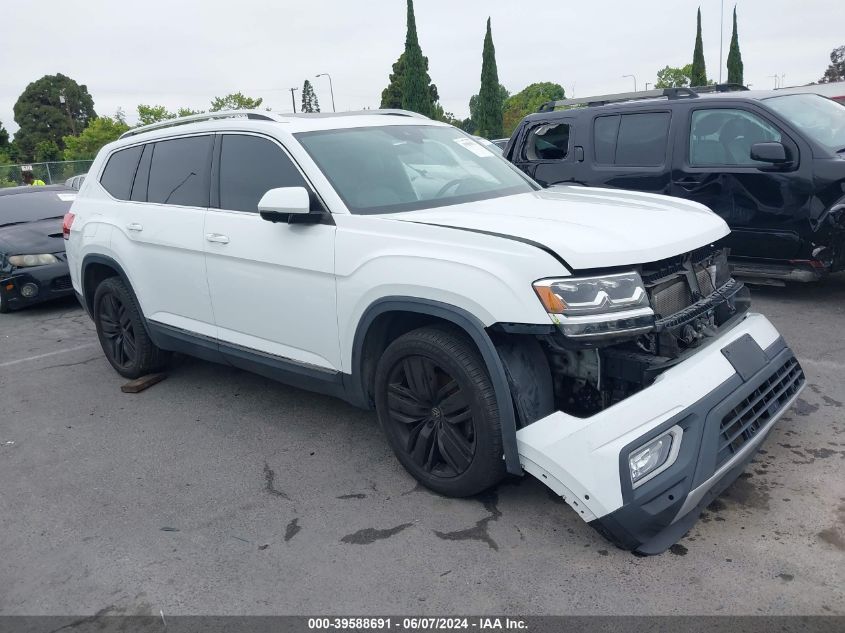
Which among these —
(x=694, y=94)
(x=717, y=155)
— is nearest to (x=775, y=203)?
(x=717, y=155)

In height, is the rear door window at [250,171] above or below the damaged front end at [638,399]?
above

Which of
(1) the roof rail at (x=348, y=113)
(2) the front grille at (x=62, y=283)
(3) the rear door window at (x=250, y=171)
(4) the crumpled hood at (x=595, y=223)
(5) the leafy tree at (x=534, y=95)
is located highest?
(5) the leafy tree at (x=534, y=95)

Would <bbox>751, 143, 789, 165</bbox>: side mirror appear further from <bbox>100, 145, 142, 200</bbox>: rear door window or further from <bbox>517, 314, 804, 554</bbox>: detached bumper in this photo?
<bbox>100, 145, 142, 200</bbox>: rear door window

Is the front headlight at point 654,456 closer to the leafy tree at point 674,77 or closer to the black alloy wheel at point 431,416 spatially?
the black alloy wheel at point 431,416

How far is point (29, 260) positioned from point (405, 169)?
624cm

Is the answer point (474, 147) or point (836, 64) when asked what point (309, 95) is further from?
point (474, 147)

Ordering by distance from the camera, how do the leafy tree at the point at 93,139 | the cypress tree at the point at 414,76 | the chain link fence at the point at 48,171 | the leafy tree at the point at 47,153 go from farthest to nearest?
the leafy tree at the point at 47,153, the leafy tree at the point at 93,139, the cypress tree at the point at 414,76, the chain link fence at the point at 48,171

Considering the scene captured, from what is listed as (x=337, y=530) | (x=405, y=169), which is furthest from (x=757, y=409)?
(x=405, y=169)

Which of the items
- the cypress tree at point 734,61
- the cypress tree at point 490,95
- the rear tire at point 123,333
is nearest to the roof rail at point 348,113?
the rear tire at point 123,333

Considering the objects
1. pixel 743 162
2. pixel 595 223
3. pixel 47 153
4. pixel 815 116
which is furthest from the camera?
pixel 47 153

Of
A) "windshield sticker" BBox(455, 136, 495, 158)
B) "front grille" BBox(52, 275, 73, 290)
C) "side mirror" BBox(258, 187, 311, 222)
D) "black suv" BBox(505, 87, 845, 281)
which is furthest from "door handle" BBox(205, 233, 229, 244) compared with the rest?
"front grille" BBox(52, 275, 73, 290)

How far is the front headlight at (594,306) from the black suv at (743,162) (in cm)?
314

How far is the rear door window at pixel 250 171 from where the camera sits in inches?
156

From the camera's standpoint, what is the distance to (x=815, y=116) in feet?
20.8
